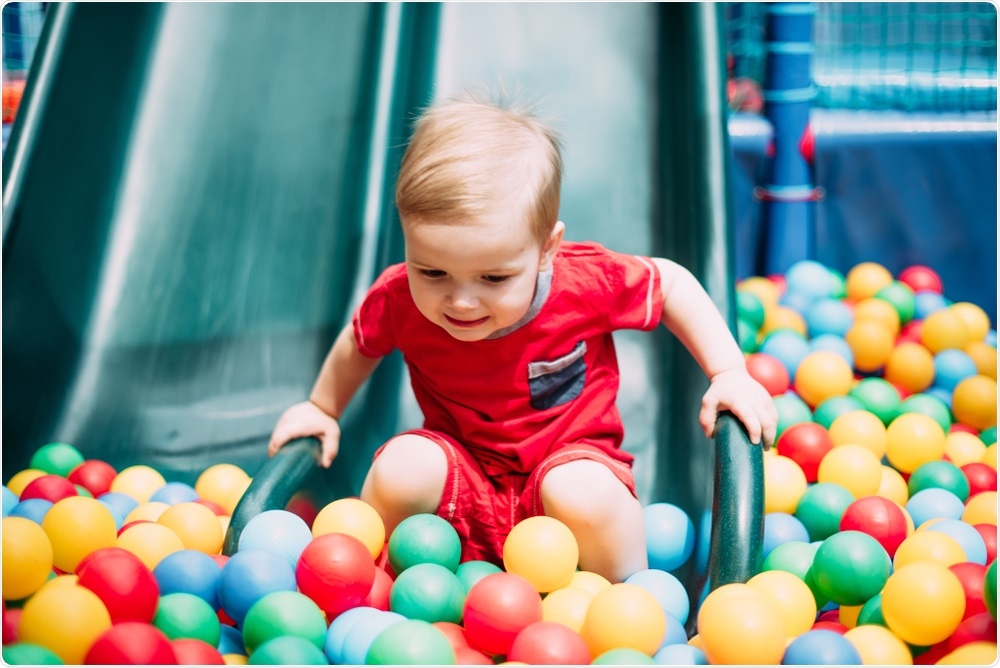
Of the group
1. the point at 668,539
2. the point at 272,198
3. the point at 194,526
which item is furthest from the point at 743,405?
the point at 272,198

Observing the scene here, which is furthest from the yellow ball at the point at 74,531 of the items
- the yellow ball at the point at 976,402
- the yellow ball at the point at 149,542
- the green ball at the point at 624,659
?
the yellow ball at the point at 976,402

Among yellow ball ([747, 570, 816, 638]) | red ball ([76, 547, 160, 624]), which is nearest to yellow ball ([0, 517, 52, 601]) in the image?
red ball ([76, 547, 160, 624])

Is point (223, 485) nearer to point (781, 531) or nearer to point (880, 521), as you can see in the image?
point (781, 531)

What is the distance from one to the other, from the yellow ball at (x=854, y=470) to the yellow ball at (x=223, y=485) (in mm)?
1019

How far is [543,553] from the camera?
1.41 m

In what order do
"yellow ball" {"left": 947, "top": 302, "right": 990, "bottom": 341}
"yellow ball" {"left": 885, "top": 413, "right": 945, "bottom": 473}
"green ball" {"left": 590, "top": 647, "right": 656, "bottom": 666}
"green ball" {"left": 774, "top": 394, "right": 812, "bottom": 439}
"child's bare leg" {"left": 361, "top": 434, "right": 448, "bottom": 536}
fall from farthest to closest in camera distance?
"yellow ball" {"left": 947, "top": 302, "right": 990, "bottom": 341} → "green ball" {"left": 774, "top": 394, "right": 812, "bottom": 439} → "yellow ball" {"left": 885, "top": 413, "right": 945, "bottom": 473} → "child's bare leg" {"left": 361, "top": 434, "right": 448, "bottom": 536} → "green ball" {"left": 590, "top": 647, "right": 656, "bottom": 666}

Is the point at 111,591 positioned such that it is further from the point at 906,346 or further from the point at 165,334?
the point at 906,346

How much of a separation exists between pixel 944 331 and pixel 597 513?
1354mm

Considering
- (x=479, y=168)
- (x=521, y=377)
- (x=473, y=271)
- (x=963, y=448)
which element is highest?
(x=479, y=168)

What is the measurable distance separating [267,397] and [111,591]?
2.78 ft

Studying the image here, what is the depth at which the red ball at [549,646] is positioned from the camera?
46.8 inches

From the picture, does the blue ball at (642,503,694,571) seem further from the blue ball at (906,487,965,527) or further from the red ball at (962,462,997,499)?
the red ball at (962,462,997,499)

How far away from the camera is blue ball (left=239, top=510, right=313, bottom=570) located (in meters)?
1.43

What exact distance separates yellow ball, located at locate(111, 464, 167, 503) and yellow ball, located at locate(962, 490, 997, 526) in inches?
53.6
